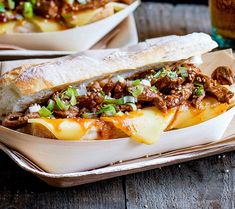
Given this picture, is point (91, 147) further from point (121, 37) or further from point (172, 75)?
point (121, 37)

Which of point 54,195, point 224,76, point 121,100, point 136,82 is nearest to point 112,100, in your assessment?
point 121,100

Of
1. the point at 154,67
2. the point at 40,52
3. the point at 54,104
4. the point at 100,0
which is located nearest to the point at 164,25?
the point at 100,0

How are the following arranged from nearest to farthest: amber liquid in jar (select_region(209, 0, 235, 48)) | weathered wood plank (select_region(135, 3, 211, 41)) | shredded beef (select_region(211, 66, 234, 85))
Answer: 1. shredded beef (select_region(211, 66, 234, 85))
2. amber liquid in jar (select_region(209, 0, 235, 48))
3. weathered wood plank (select_region(135, 3, 211, 41))

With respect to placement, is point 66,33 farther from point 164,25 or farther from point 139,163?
point 139,163

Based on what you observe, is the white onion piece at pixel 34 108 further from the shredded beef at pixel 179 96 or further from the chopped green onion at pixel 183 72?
the chopped green onion at pixel 183 72

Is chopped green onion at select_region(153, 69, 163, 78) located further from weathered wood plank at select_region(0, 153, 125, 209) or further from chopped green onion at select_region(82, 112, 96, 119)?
weathered wood plank at select_region(0, 153, 125, 209)

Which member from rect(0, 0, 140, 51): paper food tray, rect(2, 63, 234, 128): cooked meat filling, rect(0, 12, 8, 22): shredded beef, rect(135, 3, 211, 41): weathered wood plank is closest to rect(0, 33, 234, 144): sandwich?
rect(2, 63, 234, 128): cooked meat filling
